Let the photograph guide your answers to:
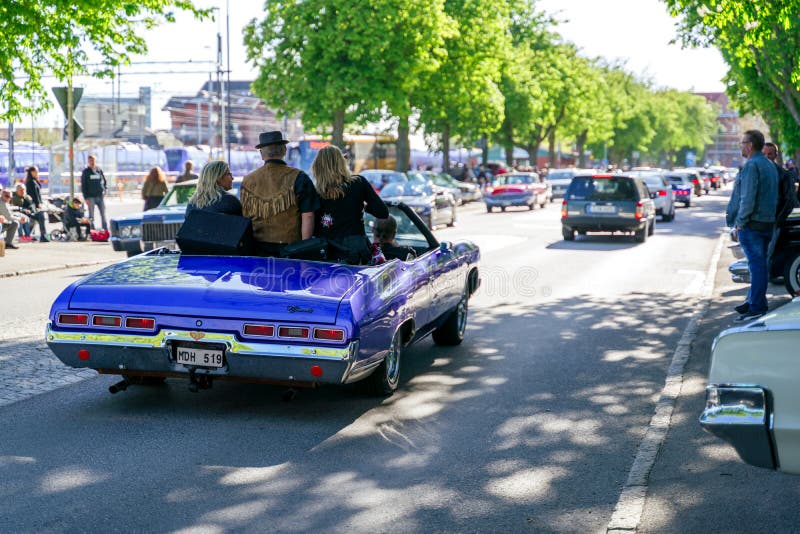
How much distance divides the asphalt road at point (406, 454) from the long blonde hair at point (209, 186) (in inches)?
53.2

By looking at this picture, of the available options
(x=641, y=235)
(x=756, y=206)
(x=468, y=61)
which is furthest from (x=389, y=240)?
(x=468, y=61)

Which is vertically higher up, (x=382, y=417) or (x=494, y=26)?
(x=494, y=26)

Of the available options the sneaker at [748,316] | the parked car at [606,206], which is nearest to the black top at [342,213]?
the sneaker at [748,316]

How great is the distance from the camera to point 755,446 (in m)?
3.89

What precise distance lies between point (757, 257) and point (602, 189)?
14.3 m

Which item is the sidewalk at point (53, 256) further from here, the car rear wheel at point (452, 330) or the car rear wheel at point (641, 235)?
the car rear wheel at point (641, 235)

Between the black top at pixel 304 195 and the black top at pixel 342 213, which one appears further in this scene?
the black top at pixel 342 213

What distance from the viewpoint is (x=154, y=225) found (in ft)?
58.2

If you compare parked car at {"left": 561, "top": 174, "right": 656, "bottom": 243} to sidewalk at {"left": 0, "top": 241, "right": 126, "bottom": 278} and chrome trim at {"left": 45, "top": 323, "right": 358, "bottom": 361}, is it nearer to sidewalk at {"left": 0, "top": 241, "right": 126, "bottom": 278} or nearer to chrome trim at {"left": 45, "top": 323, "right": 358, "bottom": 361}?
sidewalk at {"left": 0, "top": 241, "right": 126, "bottom": 278}

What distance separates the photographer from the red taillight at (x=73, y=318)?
6.66m

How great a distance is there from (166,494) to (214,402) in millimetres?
2101

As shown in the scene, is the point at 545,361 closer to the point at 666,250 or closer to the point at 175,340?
the point at 175,340

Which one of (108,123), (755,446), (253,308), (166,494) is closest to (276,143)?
(253,308)

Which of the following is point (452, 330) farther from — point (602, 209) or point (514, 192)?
point (514, 192)
